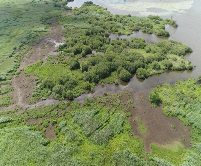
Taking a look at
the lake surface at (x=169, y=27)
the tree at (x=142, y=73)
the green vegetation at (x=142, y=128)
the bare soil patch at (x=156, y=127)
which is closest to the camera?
the bare soil patch at (x=156, y=127)

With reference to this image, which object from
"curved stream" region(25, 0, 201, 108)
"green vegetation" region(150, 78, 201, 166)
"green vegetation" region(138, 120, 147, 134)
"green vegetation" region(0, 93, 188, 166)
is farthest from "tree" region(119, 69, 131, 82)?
"green vegetation" region(138, 120, 147, 134)

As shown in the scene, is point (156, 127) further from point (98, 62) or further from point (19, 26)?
point (19, 26)

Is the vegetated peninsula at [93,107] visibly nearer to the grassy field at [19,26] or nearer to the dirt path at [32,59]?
the dirt path at [32,59]

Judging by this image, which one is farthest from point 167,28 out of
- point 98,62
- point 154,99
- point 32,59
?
point 32,59

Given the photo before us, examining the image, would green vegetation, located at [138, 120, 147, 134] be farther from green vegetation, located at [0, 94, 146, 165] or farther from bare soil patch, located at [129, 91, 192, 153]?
green vegetation, located at [0, 94, 146, 165]

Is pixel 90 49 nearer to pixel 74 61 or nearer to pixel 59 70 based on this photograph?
pixel 74 61

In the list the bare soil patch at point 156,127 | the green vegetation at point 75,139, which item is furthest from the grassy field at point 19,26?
the bare soil patch at point 156,127
